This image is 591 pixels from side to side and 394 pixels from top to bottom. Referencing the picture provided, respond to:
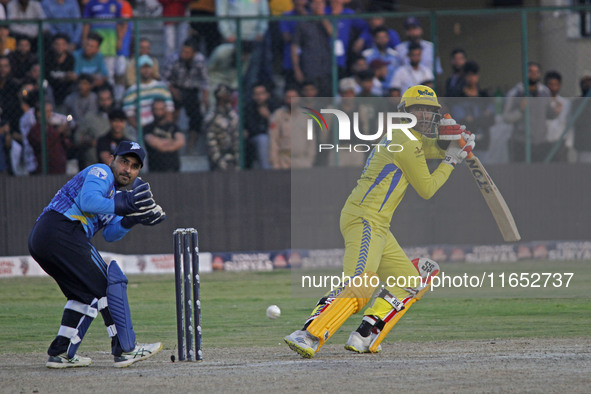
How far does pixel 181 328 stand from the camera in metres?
7.49

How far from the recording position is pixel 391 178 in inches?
308

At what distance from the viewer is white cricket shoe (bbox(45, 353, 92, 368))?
7355mm

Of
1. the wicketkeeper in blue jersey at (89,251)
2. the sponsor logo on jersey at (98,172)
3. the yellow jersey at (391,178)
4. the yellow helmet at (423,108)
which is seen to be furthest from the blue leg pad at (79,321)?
the yellow helmet at (423,108)

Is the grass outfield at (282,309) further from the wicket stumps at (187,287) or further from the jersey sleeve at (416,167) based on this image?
the jersey sleeve at (416,167)

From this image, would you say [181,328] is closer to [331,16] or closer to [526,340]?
[526,340]

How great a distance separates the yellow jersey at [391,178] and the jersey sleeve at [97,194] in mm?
2074

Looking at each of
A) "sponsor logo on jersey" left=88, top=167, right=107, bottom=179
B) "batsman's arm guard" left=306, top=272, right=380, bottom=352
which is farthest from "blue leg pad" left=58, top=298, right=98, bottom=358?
"batsman's arm guard" left=306, top=272, right=380, bottom=352

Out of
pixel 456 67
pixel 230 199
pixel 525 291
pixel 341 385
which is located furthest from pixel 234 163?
pixel 341 385

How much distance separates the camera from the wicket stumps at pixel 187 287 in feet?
24.4

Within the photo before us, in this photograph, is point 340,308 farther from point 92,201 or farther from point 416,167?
point 92,201

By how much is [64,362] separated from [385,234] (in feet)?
9.41

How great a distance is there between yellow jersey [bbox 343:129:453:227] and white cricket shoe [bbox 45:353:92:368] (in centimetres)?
256

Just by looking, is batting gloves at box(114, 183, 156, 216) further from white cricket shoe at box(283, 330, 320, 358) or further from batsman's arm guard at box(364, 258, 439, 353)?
batsman's arm guard at box(364, 258, 439, 353)

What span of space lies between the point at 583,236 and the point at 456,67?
353 centimetres
